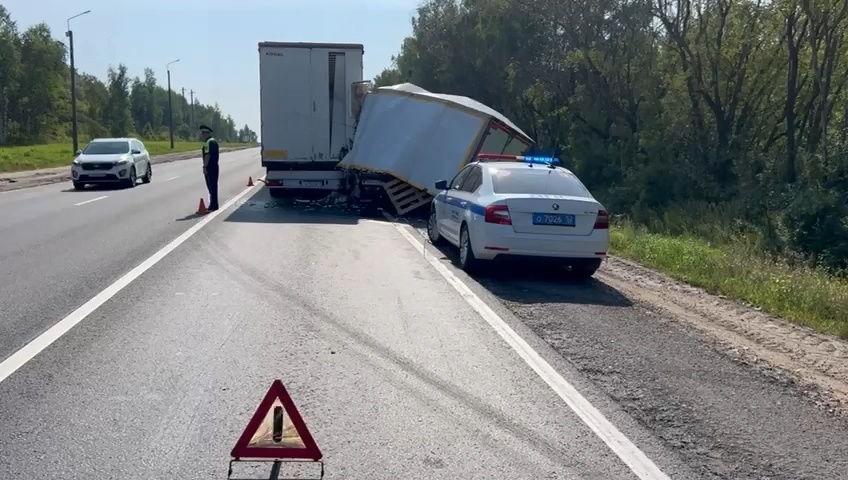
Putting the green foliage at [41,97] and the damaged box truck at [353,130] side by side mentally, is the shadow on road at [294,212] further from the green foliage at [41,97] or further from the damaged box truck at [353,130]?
the green foliage at [41,97]

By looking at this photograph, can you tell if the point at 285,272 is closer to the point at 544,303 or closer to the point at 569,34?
the point at 544,303

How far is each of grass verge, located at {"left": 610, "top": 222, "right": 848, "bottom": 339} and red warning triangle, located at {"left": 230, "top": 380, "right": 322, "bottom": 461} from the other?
6280mm

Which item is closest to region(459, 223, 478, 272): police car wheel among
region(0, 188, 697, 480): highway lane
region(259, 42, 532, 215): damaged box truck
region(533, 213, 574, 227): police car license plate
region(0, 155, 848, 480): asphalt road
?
region(0, 155, 848, 480): asphalt road

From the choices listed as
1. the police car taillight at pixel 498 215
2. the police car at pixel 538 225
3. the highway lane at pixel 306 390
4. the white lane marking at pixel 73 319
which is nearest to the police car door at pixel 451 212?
the police car at pixel 538 225

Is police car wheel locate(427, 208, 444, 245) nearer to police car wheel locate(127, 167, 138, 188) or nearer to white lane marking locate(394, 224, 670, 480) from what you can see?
white lane marking locate(394, 224, 670, 480)

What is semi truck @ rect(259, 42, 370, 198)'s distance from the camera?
22203mm

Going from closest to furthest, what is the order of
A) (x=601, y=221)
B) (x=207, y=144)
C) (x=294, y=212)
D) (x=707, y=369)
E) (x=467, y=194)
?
(x=707, y=369) < (x=601, y=221) < (x=467, y=194) < (x=207, y=144) < (x=294, y=212)

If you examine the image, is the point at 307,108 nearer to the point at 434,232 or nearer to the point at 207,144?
the point at 207,144

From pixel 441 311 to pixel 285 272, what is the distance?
10.8 ft

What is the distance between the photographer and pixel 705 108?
25.4 meters

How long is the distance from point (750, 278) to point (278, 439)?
346 inches

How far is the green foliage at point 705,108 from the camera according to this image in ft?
59.4

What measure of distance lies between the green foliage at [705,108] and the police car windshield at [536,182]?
14.9 ft

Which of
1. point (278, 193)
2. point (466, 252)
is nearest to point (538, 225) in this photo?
point (466, 252)
